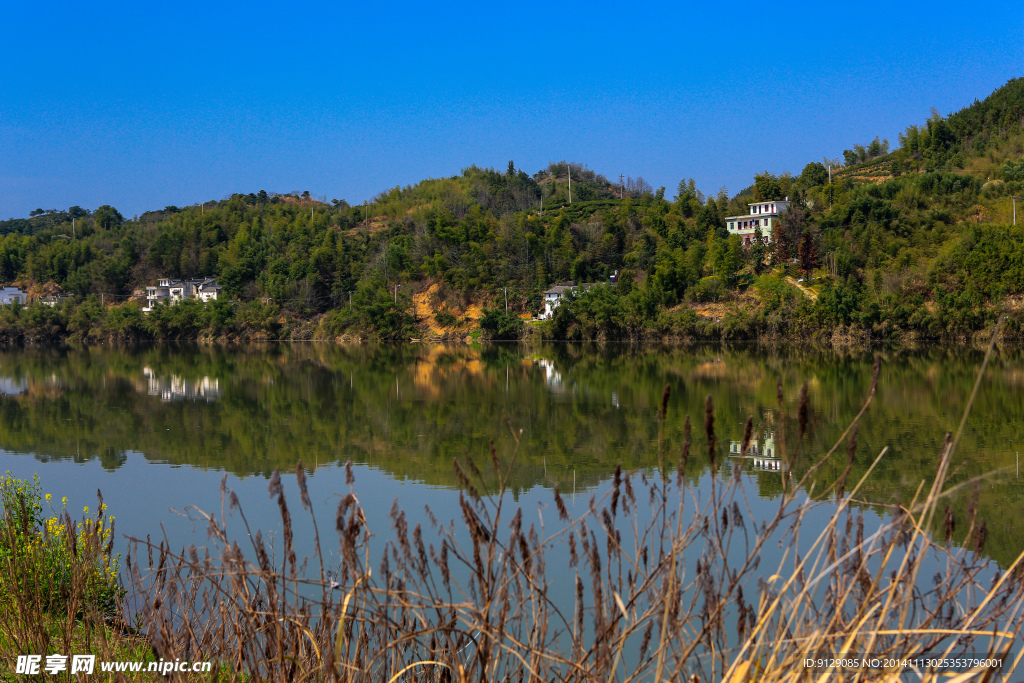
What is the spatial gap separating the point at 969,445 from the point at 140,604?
1197 centimetres

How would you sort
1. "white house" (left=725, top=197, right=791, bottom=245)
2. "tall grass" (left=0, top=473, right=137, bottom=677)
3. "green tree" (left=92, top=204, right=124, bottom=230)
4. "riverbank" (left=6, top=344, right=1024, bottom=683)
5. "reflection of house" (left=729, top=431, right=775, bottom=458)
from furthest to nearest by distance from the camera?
"green tree" (left=92, top=204, right=124, bottom=230) → "white house" (left=725, top=197, right=791, bottom=245) → "reflection of house" (left=729, top=431, right=775, bottom=458) → "tall grass" (left=0, top=473, right=137, bottom=677) → "riverbank" (left=6, top=344, right=1024, bottom=683)

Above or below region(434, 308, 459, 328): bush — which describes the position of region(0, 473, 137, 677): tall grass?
below

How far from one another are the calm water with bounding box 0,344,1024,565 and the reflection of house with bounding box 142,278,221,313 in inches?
1867

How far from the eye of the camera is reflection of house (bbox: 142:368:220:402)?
24094mm

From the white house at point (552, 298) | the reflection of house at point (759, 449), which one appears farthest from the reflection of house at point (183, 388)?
the white house at point (552, 298)

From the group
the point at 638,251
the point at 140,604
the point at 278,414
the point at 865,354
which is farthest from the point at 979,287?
the point at 140,604

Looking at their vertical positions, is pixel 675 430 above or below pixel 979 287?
below

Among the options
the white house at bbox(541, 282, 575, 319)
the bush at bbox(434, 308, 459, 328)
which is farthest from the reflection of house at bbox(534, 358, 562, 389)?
the bush at bbox(434, 308, 459, 328)

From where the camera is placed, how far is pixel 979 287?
139 ft

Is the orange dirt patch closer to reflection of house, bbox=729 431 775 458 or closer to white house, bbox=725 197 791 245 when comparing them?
white house, bbox=725 197 791 245

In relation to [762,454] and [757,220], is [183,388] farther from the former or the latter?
[757,220]

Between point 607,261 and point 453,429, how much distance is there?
5389 cm

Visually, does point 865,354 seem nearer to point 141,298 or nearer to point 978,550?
point 978,550

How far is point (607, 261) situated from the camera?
69.1m
